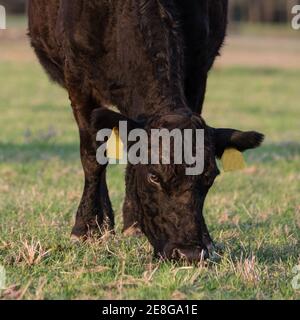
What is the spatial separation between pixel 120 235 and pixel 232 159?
1.36 metres

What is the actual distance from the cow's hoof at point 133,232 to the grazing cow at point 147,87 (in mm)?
238

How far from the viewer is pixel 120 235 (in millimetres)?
7348

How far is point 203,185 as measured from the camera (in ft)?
19.7

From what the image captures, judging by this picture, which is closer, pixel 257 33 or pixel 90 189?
pixel 90 189

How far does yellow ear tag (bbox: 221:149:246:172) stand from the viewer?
6.42 metres

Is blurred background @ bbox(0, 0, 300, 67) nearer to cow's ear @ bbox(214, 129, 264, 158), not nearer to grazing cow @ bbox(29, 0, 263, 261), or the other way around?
grazing cow @ bbox(29, 0, 263, 261)

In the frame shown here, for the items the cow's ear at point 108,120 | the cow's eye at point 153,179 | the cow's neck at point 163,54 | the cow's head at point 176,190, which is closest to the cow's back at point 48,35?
the cow's neck at point 163,54

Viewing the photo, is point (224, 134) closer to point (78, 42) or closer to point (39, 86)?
point (78, 42)

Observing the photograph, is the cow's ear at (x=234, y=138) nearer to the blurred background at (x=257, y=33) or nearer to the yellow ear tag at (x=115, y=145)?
the yellow ear tag at (x=115, y=145)

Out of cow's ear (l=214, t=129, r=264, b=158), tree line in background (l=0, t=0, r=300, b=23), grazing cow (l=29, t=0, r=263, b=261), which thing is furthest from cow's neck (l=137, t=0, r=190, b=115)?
tree line in background (l=0, t=0, r=300, b=23)

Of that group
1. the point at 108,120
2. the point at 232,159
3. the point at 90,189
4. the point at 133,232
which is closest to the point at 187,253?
the point at 232,159

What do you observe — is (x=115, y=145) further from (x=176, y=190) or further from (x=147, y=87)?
(x=176, y=190)

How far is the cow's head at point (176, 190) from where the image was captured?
5895 millimetres
